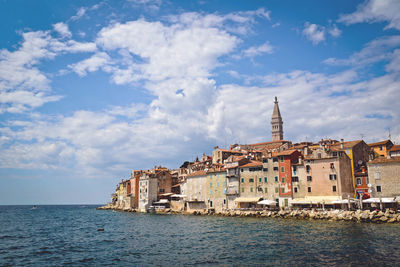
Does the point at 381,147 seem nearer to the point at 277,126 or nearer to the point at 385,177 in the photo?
the point at 385,177

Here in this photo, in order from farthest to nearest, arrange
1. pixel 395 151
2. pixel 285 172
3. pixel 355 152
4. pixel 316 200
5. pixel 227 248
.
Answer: pixel 285 172
pixel 395 151
pixel 355 152
pixel 316 200
pixel 227 248

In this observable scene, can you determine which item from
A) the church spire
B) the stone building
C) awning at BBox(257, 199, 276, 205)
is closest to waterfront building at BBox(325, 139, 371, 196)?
the stone building

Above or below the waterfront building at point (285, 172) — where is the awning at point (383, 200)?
below

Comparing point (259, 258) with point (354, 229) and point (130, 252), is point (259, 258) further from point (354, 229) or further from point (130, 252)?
point (354, 229)

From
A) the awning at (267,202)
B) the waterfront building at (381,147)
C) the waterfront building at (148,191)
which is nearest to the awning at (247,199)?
the awning at (267,202)

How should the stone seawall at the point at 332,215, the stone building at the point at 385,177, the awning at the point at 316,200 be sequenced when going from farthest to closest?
the awning at the point at 316,200 → the stone building at the point at 385,177 → the stone seawall at the point at 332,215

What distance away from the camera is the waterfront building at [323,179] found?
53.0 m

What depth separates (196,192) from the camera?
7856 centimetres

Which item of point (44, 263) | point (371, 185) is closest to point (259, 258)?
point (44, 263)

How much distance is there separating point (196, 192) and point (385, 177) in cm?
4260

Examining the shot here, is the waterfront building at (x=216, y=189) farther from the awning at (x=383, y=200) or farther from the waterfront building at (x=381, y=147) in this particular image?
the waterfront building at (x=381, y=147)

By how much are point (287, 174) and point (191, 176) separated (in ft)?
94.8

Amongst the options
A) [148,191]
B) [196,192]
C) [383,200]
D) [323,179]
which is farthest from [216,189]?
[383,200]

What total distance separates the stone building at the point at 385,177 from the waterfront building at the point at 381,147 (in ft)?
53.2
